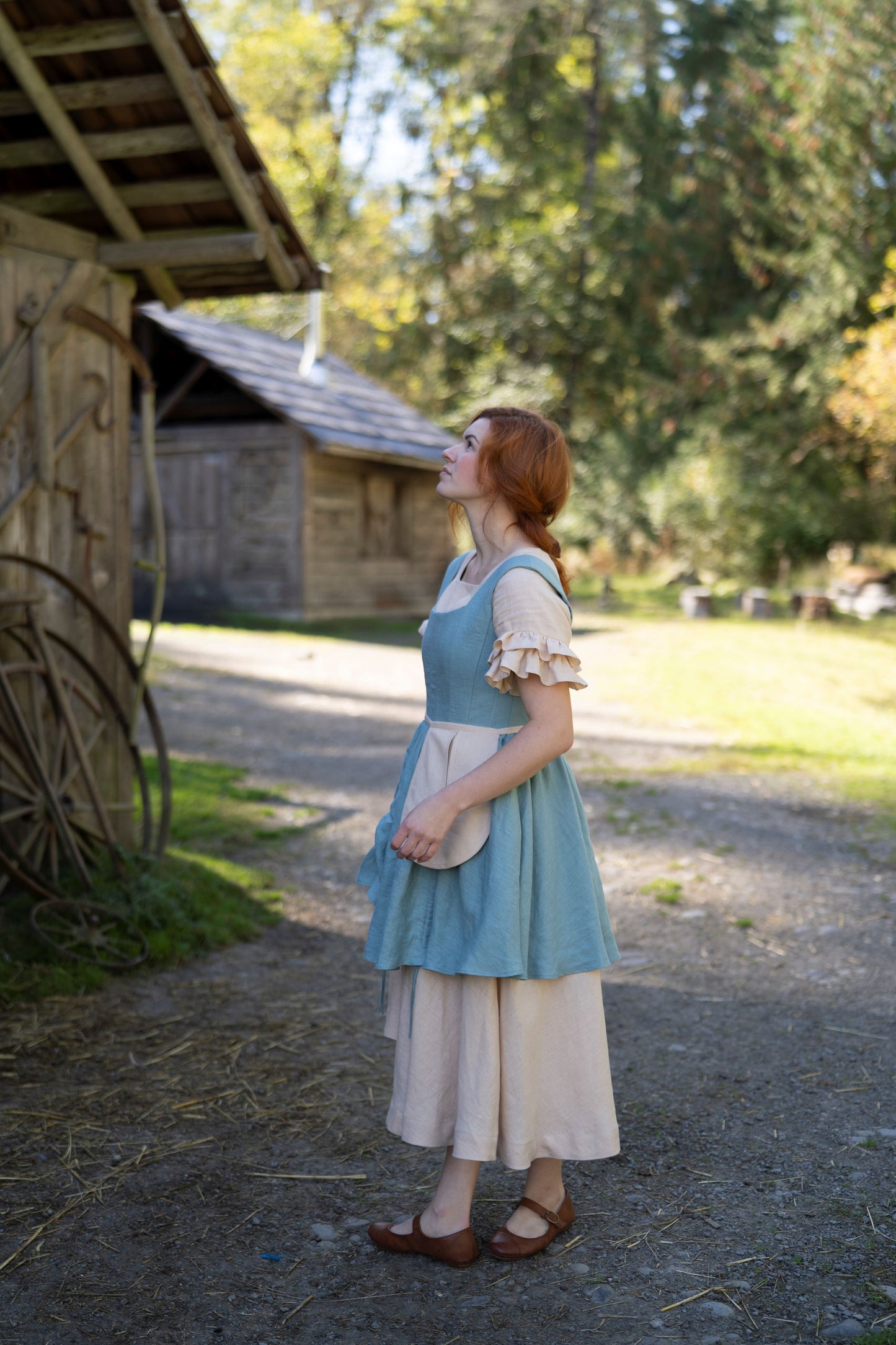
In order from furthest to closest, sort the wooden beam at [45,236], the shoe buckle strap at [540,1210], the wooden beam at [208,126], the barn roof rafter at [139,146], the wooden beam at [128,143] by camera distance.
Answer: the wooden beam at [128,143], the wooden beam at [45,236], the barn roof rafter at [139,146], the wooden beam at [208,126], the shoe buckle strap at [540,1210]

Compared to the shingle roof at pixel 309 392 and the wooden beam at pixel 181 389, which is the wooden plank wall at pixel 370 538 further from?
the wooden beam at pixel 181 389

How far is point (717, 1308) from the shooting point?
97.2 inches

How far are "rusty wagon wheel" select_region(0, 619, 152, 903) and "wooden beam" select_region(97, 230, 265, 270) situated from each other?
1583 millimetres

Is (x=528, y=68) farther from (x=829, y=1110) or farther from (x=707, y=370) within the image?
(x=829, y=1110)

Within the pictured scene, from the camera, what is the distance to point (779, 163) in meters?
27.7

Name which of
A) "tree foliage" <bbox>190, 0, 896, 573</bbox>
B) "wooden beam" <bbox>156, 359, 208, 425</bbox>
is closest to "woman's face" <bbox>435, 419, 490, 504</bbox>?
"wooden beam" <bbox>156, 359, 208, 425</bbox>

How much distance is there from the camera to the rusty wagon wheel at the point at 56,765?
450 cm

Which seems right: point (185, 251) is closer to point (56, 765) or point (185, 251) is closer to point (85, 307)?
point (85, 307)

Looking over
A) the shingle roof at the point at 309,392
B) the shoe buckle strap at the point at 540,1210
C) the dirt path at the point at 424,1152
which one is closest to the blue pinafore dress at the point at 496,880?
the shoe buckle strap at the point at 540,1210

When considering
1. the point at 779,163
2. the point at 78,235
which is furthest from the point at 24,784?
the point at 779,163

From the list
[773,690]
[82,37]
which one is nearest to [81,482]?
[82,37]

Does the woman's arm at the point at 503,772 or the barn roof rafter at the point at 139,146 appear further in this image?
the barn roof rafter at the point at 139,146

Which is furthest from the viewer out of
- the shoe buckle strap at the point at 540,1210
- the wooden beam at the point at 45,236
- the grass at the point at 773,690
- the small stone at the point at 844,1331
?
the grass at the point at 773,690

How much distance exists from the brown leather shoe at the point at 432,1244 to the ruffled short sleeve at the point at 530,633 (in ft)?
4.02
